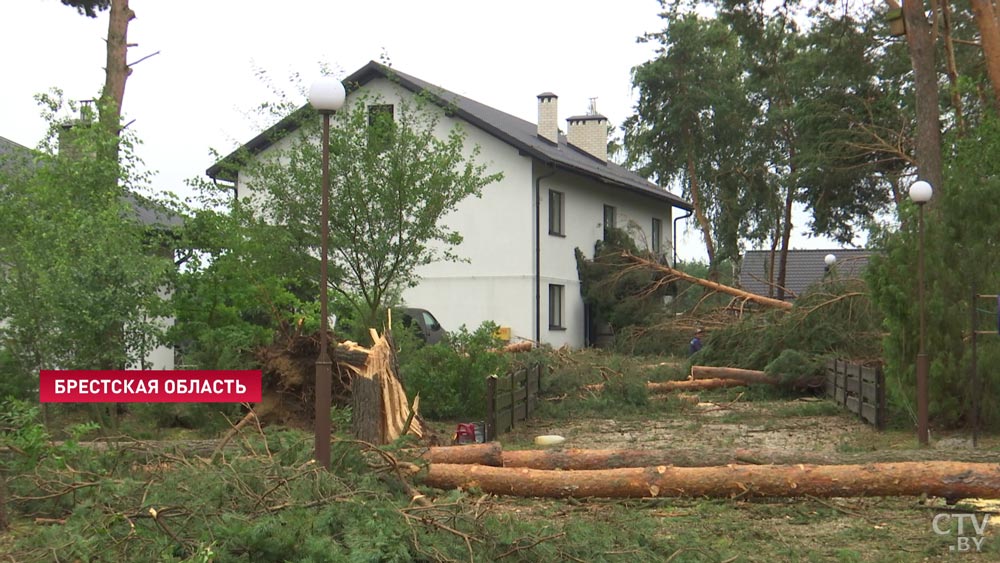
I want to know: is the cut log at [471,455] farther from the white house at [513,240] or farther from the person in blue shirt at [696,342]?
the white house at [513,240]

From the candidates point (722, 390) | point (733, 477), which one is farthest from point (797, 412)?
point (733, 477)

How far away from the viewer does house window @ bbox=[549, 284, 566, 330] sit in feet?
99.7

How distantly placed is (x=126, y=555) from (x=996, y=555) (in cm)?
576

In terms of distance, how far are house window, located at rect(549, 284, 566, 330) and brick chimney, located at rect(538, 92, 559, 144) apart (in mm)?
6265

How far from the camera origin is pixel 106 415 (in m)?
13.5

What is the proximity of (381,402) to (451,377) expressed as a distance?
13.2 ft

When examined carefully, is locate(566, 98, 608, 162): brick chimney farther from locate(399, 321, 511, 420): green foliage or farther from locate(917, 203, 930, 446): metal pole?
locate(917, 203, 930, 446): metal pole

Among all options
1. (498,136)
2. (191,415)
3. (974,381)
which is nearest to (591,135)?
(498,136)

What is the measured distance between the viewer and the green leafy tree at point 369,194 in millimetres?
17766

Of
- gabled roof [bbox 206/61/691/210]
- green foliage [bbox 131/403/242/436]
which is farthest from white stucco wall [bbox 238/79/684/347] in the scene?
green foliage [bbox 131/403/242/436]

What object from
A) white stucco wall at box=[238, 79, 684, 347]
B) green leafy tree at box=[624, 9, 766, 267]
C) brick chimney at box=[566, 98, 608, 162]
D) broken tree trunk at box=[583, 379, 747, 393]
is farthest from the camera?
green leafy tree at box=[624, 9, 766, 267]

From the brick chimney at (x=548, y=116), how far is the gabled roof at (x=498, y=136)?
378 millimetres

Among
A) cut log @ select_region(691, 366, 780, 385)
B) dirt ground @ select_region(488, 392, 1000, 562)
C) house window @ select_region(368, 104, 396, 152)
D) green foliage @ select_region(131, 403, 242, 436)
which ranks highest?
house window @ select_region(368, 104, 396, 152)

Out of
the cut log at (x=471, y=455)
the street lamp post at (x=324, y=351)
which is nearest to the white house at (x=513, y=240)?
the cut log at (x=471, y=455)
